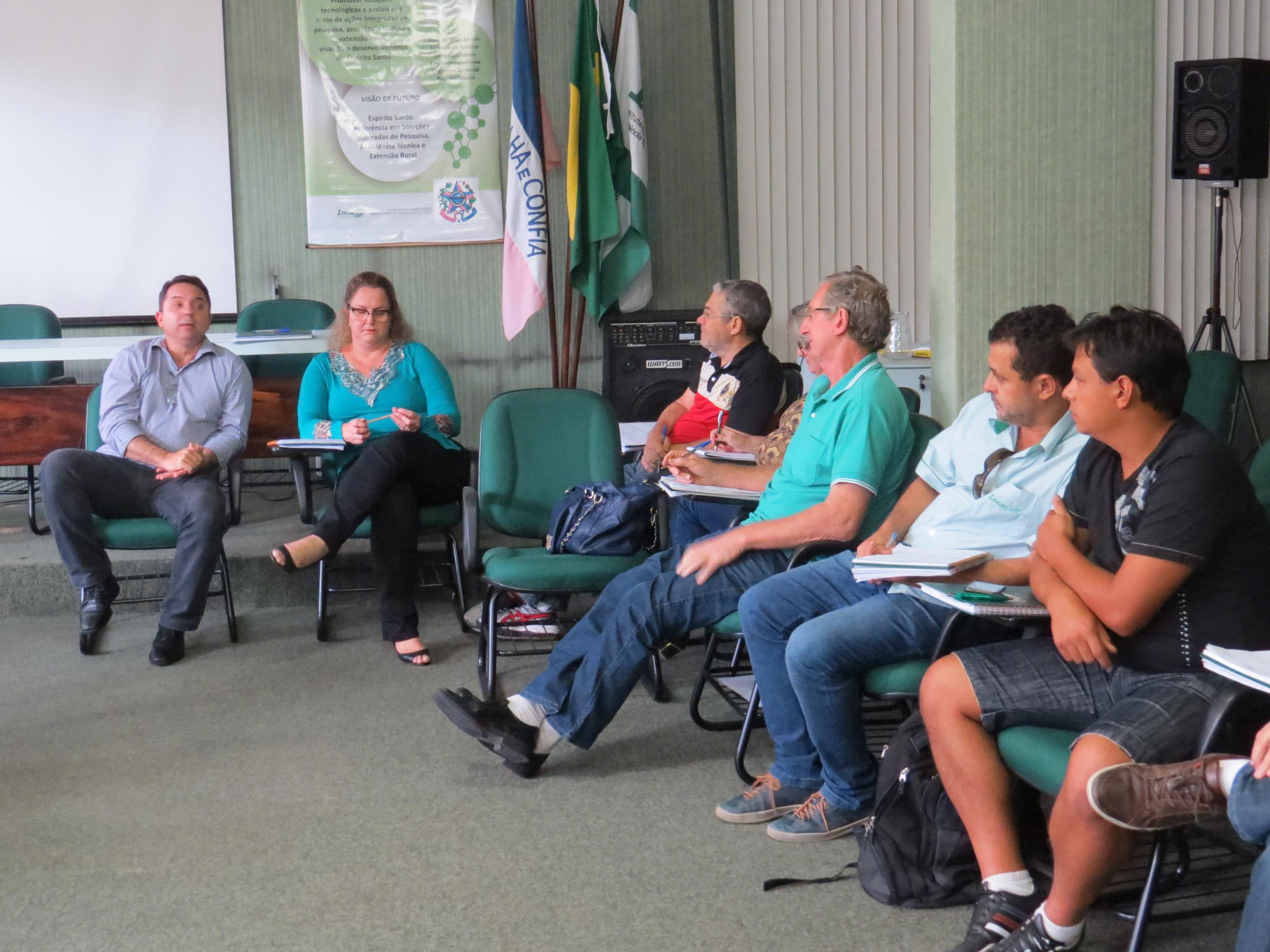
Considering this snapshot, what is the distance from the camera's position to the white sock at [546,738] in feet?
9.47

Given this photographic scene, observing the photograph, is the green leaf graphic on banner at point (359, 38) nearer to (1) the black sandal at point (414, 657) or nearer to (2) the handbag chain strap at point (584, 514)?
(1) the black sandal at point (414, 657)

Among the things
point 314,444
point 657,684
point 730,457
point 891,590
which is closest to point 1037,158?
point 730,457

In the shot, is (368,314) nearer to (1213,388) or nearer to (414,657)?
(414,657)

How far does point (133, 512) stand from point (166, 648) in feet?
1.74

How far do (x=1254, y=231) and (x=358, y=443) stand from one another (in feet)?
12.4

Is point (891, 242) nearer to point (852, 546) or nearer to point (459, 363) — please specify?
point (459, 363)

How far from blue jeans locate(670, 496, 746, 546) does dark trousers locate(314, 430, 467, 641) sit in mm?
939

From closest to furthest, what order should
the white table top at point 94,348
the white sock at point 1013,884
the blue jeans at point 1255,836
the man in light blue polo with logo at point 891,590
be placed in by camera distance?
1. the blue jeans at point 1255,836
2. the white sock at point 1013,884
3. the man in light blue polo with logo at point 891,590
4. the white table top at point 94,348

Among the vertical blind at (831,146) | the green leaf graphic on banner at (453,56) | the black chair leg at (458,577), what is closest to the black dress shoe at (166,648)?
the black chair leg at (458,577)

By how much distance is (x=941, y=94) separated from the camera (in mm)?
3266

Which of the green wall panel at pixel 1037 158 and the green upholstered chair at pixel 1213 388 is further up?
the green wall panel at pixel 1037 158

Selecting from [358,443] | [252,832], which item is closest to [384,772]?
[252,832]

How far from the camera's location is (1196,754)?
1.86 metres

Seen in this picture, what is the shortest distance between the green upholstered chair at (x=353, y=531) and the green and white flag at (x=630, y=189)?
1990 millimetres
